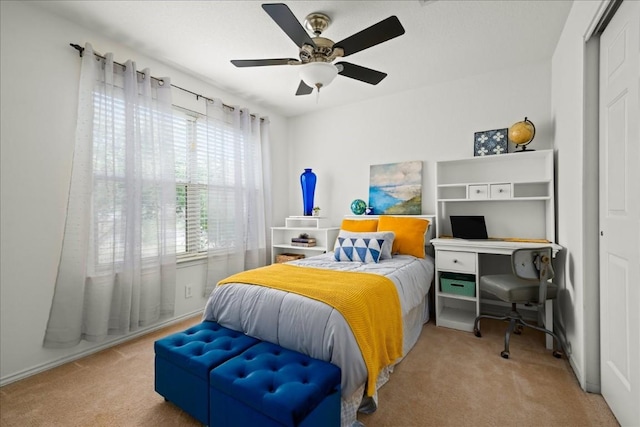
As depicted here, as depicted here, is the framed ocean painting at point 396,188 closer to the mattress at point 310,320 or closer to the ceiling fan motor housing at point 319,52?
the mattress at point 310,320

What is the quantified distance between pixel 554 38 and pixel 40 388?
4.75 meters

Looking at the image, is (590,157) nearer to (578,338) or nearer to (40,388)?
Result: (578,338)

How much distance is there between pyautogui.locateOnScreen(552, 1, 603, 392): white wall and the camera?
1815 millimetres

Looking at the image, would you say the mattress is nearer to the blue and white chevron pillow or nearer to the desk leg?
the blue and white chevron pillow

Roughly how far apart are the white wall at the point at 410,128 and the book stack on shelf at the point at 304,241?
467mm

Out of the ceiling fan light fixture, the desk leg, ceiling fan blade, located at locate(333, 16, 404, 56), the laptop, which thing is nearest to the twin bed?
the laptop

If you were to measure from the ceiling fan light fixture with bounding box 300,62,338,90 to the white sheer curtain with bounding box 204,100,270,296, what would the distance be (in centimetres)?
175

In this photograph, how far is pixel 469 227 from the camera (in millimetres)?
3047

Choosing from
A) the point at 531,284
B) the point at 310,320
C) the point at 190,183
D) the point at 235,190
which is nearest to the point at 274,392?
the point at 310,320

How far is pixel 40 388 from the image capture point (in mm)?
1943

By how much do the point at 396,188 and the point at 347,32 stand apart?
189 cm

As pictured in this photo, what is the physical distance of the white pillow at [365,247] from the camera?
2771 mm

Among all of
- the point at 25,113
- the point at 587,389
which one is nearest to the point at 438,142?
the point at 587,389

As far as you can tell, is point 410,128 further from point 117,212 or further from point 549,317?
point 117,212
